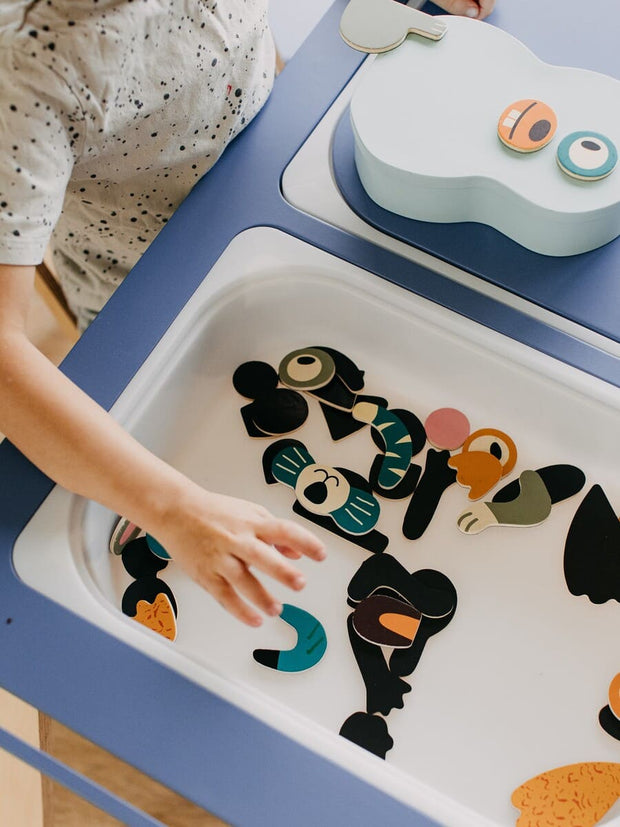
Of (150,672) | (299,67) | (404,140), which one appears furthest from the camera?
(299,67)

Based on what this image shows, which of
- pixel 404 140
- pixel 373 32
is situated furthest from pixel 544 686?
pixel 373 32

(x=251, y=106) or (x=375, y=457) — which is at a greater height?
(x=251, y=106)

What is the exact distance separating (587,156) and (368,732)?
1.39ft

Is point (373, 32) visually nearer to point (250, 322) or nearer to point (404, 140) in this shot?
point (404, 140)

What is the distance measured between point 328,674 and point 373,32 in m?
0.48

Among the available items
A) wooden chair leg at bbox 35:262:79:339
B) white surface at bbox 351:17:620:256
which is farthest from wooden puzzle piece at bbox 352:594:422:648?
wooden chair leg at bbox 35:262:79:339

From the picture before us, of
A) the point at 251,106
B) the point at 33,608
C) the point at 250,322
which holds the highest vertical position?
the point at 251,106

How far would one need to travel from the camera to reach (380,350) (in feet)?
2.16

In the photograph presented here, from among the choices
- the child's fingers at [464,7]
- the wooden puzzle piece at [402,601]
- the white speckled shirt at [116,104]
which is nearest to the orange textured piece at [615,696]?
the wooden puzzle piece at [402,601]

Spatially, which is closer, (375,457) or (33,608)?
(33,608)

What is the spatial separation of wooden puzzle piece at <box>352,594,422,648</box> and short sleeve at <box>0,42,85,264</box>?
32 cm

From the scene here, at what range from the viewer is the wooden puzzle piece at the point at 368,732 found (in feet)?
1.70

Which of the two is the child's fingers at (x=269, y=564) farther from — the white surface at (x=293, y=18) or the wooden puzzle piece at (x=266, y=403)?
the white surface at (x=293, y=18)

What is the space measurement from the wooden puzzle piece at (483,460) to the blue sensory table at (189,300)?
8cm
